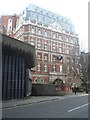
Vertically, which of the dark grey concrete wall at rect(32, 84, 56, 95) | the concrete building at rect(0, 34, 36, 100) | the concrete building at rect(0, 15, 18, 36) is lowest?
the dark grey concrete wall at rect(32, 84, 56, 95)

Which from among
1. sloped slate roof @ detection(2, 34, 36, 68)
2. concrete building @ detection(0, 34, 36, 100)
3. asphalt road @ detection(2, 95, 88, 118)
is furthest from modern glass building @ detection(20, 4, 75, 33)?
asphalt road @ detection(2, 95, 88, 118)

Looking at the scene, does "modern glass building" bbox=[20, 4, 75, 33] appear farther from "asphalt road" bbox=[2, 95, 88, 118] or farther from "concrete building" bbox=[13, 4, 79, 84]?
"asphalt road" bbox=[2, 95, 88, 118]

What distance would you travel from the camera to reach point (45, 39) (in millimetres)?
68438

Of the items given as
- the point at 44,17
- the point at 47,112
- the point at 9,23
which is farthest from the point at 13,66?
the point at 9,23

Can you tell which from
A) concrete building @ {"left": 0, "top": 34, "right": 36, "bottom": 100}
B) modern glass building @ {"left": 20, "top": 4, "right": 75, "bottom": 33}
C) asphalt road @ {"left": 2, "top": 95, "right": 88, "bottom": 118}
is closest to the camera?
asphalt road @ {"left": 2, "top": 95, "right": 88, "bottom": 118}

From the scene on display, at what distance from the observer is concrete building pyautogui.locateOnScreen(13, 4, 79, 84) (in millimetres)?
65000

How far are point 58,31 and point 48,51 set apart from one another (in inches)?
370

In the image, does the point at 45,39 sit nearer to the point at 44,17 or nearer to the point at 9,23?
the point at 44,17

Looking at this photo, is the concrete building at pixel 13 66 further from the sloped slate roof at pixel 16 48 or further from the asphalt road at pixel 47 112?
the asphalt road at pixel 47 112

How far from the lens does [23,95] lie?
23219 millimetres

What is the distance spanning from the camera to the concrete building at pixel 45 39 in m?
65.0

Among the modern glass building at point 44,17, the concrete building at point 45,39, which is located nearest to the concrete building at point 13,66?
the concrete building at point 45,39

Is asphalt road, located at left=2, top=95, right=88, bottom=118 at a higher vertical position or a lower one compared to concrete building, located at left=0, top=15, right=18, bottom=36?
lower

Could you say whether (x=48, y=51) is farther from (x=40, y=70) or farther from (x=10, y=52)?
(x=10, y=52)
